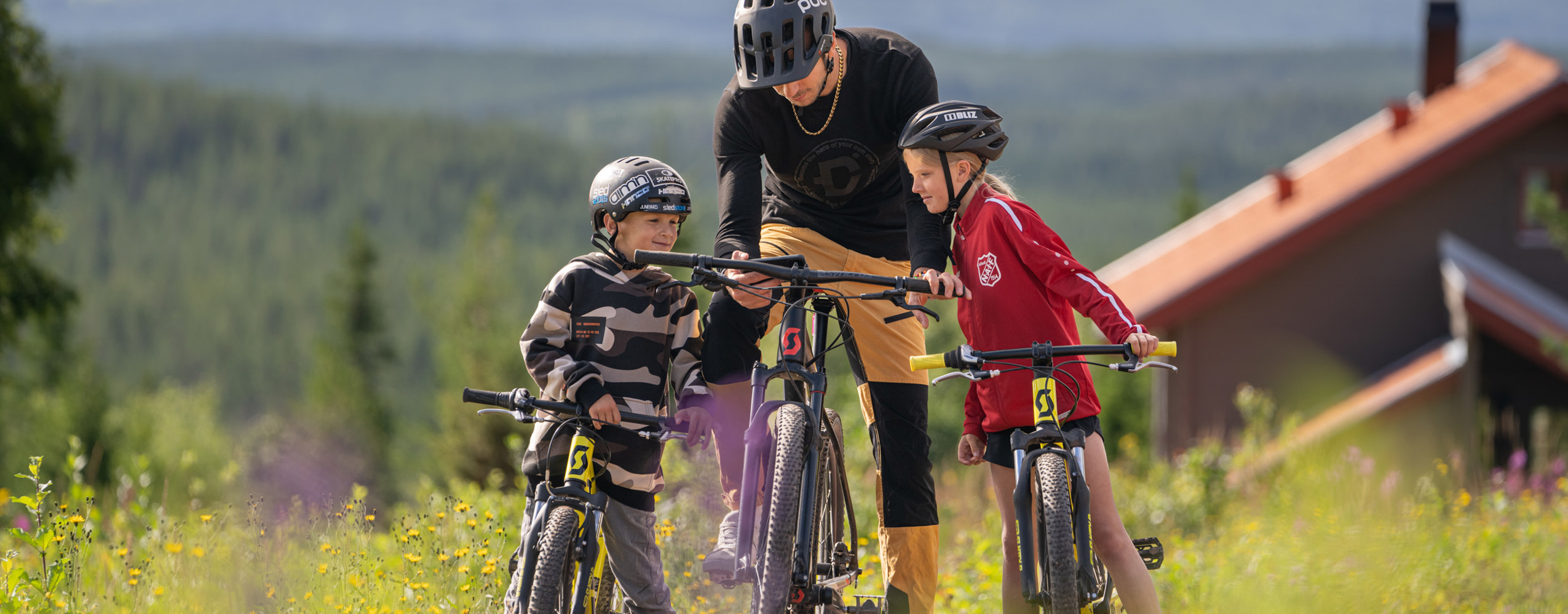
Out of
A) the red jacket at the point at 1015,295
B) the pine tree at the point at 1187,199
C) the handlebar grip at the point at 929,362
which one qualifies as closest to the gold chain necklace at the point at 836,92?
the red jacket at the point at 1015,295

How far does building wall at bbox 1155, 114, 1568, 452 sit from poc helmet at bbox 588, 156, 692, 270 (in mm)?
20997

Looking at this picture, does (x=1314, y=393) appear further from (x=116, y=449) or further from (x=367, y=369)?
(x=367, y=369)

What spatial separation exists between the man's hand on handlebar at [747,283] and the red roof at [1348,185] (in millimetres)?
19943

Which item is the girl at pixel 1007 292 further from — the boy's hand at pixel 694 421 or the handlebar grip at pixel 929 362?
the boy's hand at pixel 694 421

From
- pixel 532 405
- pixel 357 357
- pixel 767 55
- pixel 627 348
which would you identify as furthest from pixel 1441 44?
pixel 357 357

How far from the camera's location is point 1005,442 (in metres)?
4.24

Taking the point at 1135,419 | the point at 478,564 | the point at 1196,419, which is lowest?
the point at 1135,419

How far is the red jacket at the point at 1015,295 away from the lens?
13.4 feet

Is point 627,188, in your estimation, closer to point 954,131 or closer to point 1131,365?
point 954,131

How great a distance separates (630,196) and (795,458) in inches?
44.3

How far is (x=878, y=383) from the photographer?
4750 millimetres

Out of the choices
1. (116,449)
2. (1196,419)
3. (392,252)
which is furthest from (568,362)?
(392,252)

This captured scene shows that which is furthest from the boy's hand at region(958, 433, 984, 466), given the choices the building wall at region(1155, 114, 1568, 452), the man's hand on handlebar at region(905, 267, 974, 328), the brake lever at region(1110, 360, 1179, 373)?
the building wall at region(1155, 114, 1568, 452)

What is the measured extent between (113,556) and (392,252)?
199 metres
